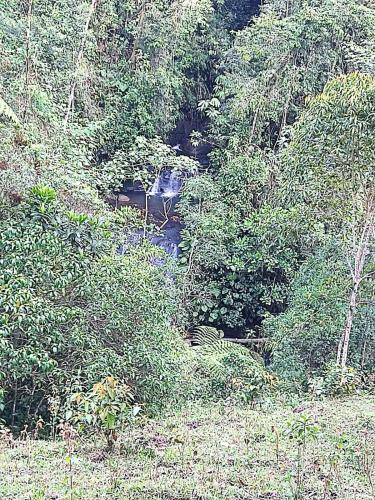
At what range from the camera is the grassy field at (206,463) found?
8.97 ft

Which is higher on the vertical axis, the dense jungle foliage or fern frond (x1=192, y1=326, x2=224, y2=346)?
the dense jungle foliage

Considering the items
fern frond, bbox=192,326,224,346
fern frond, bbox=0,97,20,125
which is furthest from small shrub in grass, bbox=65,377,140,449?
fern frond, bbox=192,326,224,346

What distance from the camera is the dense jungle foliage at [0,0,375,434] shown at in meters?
4.89

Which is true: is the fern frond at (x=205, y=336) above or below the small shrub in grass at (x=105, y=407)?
below

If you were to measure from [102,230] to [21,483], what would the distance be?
3048mm

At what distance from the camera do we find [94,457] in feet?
10.8

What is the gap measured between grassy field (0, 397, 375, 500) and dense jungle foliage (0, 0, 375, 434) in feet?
0.87

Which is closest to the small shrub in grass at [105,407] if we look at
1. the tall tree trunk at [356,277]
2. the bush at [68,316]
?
the bush at [68,316]

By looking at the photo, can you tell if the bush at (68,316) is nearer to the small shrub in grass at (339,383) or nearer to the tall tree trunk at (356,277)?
the small shrub in grass at (339,383)

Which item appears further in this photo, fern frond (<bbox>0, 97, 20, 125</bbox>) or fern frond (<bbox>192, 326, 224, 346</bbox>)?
fern frond (<bbox>192, 326, 224, 346</bbox>)

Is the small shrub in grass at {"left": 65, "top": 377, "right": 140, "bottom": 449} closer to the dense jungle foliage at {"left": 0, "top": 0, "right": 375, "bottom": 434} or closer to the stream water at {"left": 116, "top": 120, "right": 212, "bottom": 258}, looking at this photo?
the dense jungle foliage at {"left": 0, "top": 0, "right": 375, "bottom": 434}

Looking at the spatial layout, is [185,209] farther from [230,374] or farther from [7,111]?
[230,374]

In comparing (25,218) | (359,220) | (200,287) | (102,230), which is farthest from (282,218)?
(25,218)

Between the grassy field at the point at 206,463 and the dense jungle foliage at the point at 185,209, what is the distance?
0.26 metres
